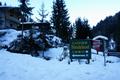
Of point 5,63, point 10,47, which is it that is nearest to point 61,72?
point 5,63

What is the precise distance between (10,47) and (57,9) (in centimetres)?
3751

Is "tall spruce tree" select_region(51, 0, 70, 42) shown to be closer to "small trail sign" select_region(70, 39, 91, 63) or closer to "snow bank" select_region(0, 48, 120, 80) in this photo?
"small trail sign" select_region(70, 39, 91, 63)

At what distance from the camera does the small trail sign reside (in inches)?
686

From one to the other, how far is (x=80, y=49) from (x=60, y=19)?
4782 cm

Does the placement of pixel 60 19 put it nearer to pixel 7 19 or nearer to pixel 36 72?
pixel 7 19

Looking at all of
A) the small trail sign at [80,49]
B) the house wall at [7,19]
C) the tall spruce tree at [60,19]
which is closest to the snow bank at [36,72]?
the small trail sign at [80,49]

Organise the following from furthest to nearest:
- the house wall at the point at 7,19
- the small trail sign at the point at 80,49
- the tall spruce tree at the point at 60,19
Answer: the tall spruce tree at the point at 60,19, the house wall at the point at 7,19, the small trail sign at the point at 80,49

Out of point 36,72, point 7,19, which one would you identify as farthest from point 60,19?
point 36,72

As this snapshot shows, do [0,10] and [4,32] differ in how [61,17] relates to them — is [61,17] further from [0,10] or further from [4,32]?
[4,32]

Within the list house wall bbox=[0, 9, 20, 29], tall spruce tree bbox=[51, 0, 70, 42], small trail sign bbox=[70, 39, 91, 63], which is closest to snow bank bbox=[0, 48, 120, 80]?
small trail sign bbox=[70, 39, 91, 63]

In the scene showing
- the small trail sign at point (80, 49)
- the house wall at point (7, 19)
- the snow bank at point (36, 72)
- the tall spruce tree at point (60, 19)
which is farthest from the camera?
the tall spruce tree at point (60, 19)

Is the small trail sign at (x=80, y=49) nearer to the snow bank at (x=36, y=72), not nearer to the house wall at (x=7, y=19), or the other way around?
the snow bank at (x=36, y=72)

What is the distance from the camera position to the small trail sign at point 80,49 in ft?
57.2

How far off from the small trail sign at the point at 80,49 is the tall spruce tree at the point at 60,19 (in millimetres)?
45398
